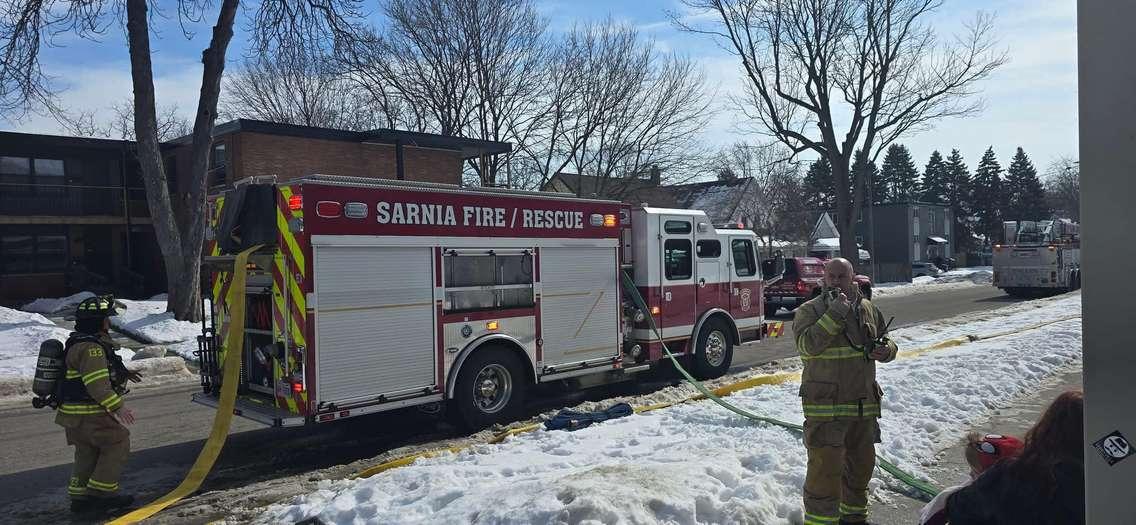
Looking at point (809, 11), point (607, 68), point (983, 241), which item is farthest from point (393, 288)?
point (983, 241)

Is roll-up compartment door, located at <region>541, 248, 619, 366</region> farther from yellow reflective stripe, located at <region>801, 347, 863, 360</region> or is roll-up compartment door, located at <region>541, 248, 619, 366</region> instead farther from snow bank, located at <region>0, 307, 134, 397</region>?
snow bank, located at <region>0, 307, 134, 397</region>

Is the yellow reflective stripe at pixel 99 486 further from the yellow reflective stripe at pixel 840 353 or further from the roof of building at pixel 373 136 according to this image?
the roof of building at pixel 373 136

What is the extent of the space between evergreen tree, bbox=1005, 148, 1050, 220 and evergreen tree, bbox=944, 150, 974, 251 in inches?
143

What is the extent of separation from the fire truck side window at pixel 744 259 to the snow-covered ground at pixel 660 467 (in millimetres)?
2933

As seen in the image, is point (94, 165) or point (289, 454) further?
point (94, 165)

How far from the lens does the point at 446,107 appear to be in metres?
31.2

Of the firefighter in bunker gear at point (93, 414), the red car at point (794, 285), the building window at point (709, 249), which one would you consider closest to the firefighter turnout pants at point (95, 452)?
the firefighter in bunker gear at point (93, 414)

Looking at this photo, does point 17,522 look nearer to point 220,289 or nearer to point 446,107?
point 220,289

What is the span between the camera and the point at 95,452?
5.91m

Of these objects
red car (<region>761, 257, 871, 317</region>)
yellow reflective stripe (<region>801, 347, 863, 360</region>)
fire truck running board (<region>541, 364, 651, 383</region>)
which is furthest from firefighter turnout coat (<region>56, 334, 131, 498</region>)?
red car (<region>761, 257, 871, 317</region>)

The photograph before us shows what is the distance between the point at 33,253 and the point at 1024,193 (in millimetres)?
80649

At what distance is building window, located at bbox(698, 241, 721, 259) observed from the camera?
35.6 feet

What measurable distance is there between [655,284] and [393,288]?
396 centimetres

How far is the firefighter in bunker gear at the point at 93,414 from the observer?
5723mm
